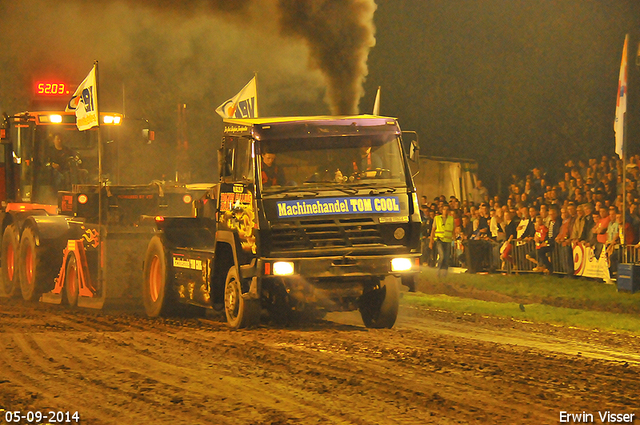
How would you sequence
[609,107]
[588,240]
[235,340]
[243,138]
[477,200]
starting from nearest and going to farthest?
[235,340], [243,138], [588,240], [477,200], [609,107]

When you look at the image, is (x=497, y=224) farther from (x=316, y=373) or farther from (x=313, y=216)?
(x=316, y=373)

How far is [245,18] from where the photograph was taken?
26.7m

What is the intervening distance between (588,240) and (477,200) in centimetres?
788

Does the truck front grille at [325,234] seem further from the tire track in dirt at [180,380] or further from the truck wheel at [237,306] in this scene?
the tire track in dirt at [180,380]

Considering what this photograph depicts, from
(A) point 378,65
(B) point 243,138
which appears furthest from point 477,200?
(B) point 243,138

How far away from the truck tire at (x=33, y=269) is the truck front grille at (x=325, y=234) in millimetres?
7229

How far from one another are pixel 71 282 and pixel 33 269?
47.8 inches

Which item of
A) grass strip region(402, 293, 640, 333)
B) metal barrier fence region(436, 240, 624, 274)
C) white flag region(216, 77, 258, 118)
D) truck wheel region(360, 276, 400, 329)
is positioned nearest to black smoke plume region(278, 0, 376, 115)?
white flag region(216, 77, 258, 118)

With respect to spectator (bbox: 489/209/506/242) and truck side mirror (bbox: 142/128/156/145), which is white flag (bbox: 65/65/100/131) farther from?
spectator (bbox: 489/209/506/242)

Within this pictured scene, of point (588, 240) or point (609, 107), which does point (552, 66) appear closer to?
point (609, 107)

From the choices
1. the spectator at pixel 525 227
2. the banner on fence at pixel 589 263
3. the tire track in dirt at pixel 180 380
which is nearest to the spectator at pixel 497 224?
the spectator at pixel 525 227

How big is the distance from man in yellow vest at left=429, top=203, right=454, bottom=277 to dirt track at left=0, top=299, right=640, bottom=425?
6.95m

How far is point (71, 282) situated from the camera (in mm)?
16688

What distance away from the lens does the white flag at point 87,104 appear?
1697cm
